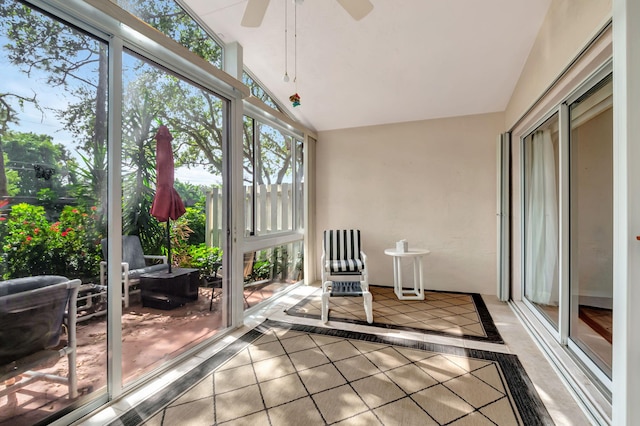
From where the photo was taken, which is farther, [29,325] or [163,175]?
[163,175]

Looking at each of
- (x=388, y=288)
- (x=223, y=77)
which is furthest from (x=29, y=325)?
(x=388, y=288)

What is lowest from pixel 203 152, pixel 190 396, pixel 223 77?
pixel 190 396

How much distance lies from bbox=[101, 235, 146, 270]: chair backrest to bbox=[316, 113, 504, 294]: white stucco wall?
3.01 m

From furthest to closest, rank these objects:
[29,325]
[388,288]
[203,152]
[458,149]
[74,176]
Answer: [388,288] → [458,149] → [203,152] → [74,176] → [29,325]

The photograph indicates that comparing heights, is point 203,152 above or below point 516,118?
below

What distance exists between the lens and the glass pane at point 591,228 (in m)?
1.88

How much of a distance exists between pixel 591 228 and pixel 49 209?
3556 millimetres

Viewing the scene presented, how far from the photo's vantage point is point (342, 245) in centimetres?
404

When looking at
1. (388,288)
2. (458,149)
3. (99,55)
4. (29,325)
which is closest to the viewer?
(29,325)

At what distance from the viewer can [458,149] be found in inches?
160

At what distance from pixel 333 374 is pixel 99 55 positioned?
258cm

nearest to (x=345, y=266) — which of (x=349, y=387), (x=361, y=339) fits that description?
(x=361, y=339)

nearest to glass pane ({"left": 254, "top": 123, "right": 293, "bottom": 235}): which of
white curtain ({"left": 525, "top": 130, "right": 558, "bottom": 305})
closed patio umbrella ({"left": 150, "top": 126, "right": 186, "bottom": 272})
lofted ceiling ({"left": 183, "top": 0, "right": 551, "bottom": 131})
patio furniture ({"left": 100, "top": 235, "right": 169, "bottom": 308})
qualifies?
lofted ceiling ({"left": 183, "top": 0, "right": 551, "bottom": 131})

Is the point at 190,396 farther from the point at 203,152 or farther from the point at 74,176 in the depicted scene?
the point at 203,152
